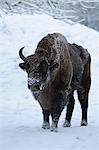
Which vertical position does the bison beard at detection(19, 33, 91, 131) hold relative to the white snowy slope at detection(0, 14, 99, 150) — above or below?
above

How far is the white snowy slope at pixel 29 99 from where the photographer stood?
23.6 feet

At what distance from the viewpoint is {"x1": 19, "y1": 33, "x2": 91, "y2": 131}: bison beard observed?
23.8ft

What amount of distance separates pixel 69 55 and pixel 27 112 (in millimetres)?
2764

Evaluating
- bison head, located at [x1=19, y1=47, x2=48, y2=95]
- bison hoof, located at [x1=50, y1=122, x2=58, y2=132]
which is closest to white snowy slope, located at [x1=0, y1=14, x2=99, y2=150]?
bison hoof, located at [x1=50, y1=122, x2=58, y2=132]

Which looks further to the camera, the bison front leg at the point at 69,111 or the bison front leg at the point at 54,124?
the bison front leg at the point at 69,111

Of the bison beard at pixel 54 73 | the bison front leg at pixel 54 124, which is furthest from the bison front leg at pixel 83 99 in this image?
the bison front leg at pixel 54 124

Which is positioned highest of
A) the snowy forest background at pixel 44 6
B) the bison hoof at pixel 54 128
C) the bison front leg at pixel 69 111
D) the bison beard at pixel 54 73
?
the bison beard at pixel 54 73

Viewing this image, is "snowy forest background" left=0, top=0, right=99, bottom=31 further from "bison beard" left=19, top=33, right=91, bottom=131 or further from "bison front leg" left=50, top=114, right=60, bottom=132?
"bison front leg" left=50, top=114, right=60, bottom=132

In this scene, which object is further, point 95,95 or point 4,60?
point 4,60

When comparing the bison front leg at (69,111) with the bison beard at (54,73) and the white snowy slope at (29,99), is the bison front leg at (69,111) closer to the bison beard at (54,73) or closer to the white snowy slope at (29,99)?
the bison beard at (54,73)

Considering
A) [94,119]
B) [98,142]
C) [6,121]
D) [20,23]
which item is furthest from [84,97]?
[20,23]

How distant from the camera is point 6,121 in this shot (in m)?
Result: 9.78

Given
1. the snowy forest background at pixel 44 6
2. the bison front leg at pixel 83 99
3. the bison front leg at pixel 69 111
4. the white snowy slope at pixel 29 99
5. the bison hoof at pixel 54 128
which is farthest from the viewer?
the snowy forest background at pixel 44 6

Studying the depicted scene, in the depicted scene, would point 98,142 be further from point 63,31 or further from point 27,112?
point 63,31
